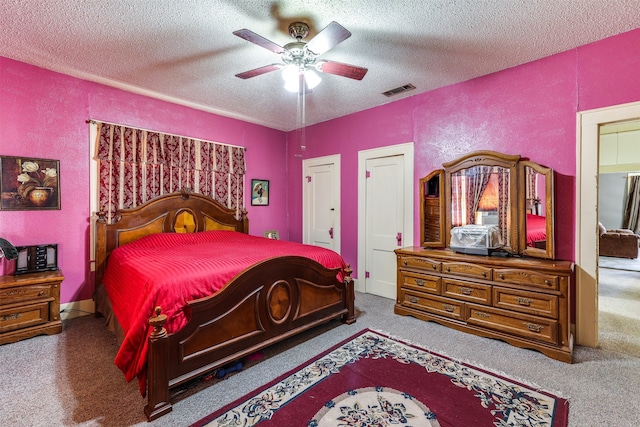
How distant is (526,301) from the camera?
2633 millimetres

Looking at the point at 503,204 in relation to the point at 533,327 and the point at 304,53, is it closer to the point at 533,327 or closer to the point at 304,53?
the point at 533,327

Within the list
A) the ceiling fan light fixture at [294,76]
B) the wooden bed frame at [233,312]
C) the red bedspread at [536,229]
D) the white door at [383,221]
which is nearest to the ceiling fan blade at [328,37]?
the ceiling fan light fixture at [294,76]

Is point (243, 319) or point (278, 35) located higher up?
point (278, 35)

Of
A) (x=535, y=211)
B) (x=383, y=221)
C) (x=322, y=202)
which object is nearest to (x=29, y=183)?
(x=322, y=202)

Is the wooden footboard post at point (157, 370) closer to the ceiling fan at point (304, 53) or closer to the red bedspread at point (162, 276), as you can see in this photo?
the red bedspread at point (162, 276)

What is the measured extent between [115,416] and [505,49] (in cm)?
421

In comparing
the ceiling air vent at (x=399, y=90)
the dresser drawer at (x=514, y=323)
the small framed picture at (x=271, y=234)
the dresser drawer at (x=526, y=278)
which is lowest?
the dresser drawer at (x=514, y=323)

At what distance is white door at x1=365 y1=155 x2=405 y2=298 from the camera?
13.6ft

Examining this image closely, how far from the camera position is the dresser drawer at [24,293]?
267cm

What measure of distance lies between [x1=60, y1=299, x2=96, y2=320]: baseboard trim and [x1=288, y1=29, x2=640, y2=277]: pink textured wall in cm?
406

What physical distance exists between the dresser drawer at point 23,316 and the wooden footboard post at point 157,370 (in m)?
1.94

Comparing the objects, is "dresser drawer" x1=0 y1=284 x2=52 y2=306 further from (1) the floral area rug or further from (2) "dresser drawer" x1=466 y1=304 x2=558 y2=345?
(2) "dresser drawer" x1=466 y1=304 x2=558 y2=345

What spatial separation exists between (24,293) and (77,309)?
753 millimetres

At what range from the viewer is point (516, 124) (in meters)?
3.12
